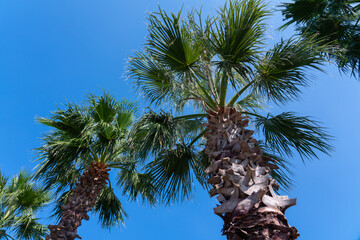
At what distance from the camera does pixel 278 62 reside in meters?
4.31

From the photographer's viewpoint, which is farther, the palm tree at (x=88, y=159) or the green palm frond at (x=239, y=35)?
the palm tree at (x=88, y=159)

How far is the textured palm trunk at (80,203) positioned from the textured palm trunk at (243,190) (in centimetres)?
343

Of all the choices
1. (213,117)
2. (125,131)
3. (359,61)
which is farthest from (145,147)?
(359,61)

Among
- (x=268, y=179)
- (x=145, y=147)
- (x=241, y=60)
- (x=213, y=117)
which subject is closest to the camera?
(x=268, y=179)

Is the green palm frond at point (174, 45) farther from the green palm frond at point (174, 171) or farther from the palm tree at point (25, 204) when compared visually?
the palm tree at point (25, 204)

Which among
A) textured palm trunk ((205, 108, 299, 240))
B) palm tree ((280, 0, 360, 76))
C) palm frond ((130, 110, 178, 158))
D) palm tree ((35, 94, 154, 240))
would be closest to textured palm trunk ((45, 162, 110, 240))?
palm tree ((35, 94, 154, 240))

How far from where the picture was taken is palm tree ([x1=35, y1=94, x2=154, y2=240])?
18.7ft

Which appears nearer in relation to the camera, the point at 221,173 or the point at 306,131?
the point at 221,173

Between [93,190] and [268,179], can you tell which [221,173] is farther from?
[93,190]

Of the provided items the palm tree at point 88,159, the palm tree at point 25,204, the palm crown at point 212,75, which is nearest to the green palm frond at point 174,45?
the palm crown at point 212,75

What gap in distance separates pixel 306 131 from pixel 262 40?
1790 millimetres

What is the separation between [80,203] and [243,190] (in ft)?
14.0

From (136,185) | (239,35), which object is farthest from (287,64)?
(136,185)

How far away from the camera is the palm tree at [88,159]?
18.7ft
